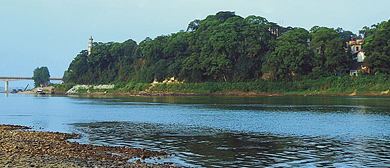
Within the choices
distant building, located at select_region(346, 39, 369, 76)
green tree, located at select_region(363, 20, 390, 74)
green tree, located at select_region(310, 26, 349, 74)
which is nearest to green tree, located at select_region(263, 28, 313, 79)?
green tree, located at select_region(310, 26, 349, 74)

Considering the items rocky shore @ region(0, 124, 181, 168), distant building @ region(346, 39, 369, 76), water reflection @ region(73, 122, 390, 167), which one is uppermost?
distant building @ region(346, 39, 369, 76)

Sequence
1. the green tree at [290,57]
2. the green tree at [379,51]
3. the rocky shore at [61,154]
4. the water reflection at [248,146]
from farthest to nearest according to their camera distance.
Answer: the green tree at [290,57]
the green tree at [379,51]
the water reflection at [248,146]
the rocky shore at [61,154]

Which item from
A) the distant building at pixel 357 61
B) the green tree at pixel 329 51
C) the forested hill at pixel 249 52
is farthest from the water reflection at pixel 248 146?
the distant building at pixel 357 61

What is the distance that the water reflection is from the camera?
1731 centimetres

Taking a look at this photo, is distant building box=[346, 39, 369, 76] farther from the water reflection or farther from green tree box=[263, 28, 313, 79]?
the water reflection

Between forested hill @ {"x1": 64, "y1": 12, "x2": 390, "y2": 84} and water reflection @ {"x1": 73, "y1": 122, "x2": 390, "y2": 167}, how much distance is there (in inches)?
2570

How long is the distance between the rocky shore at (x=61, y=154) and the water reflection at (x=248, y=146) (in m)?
1.82

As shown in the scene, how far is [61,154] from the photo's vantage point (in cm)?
1731

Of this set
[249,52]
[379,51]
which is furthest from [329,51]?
[249,52]

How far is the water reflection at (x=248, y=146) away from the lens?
17.3m

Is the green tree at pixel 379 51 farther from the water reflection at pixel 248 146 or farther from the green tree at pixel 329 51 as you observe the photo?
the water reflection at pixel 248 146

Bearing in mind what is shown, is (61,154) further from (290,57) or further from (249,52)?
(249,52)

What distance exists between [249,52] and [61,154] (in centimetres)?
8793

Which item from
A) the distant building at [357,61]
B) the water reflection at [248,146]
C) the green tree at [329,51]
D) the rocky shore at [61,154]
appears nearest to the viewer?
the rocky shore at [61,154]
